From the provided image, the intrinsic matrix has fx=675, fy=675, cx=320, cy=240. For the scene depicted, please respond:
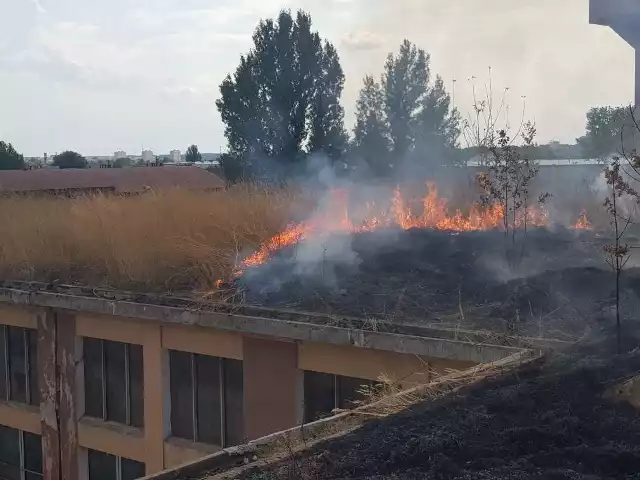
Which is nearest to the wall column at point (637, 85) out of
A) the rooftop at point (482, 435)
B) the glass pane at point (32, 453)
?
the rooftop at point (482, 435)

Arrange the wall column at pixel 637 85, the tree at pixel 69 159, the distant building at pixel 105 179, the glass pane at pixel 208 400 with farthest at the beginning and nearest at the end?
1. the tree at pixel 69 159
2. the distant building at pixel 105 179
3. the wall column at pixel 637 85
4. the glass pane at pixel 208 400

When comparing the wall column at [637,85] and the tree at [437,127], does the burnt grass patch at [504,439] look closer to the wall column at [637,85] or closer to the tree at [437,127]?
the wall column at [637,85]

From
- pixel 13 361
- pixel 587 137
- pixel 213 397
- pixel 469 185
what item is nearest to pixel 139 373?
pixel 213 397

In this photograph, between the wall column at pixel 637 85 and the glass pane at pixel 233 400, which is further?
the wall column at pixel 637 85

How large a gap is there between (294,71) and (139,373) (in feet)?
58.1

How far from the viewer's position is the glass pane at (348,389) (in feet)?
21.0

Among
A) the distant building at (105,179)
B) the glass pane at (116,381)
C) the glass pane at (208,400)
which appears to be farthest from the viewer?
the distant building at (105,179)

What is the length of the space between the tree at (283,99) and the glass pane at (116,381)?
15513 mm

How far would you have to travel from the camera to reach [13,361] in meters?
9.16

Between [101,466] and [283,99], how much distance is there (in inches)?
679

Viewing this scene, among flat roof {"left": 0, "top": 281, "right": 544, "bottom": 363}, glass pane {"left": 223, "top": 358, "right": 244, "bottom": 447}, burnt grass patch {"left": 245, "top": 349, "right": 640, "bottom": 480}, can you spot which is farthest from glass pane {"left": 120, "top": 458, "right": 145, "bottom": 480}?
burnt grass patch {"left": 245, "top": 349, "right": 640, "bottom": 480}

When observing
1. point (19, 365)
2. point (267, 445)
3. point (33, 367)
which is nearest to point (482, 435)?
point (267, 445)

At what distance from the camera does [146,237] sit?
8805 millimetres

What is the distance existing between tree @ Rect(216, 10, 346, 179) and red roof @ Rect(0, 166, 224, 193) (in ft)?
6.73
